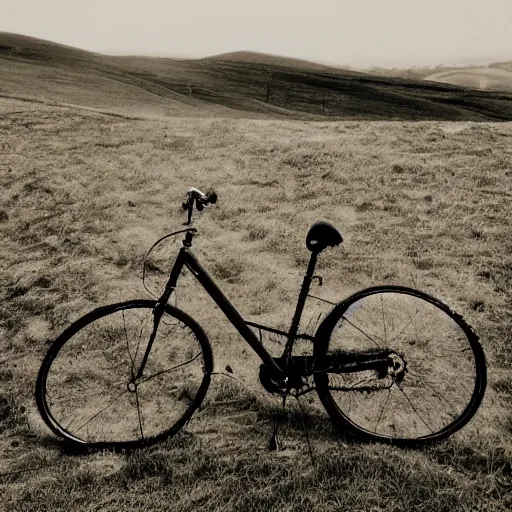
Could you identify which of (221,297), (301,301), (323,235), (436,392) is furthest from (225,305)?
(436,392)

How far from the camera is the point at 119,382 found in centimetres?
393

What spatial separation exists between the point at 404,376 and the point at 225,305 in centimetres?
156

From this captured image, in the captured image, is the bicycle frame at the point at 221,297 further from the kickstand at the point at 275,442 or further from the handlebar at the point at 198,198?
the kickstand at the point at 275,442

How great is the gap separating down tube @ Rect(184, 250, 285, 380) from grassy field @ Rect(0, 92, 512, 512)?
1.83 ft

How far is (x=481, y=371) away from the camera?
293cm

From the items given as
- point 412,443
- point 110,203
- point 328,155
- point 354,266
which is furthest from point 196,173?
point 412,443

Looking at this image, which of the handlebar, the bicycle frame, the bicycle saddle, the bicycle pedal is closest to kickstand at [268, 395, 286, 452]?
the bicycle pedal

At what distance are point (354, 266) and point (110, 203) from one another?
3.81 metres

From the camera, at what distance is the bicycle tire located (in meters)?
3.11

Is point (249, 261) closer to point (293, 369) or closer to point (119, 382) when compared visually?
point (119, 382)

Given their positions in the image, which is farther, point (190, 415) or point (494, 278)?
point (494, 278)

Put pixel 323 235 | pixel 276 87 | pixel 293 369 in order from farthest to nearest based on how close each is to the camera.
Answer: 1. pixel 276 87
2. pixel 293 369
3. pixel 323 235

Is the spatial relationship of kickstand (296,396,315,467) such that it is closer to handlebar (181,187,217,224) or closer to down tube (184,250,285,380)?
down tube (184,250,285,380)

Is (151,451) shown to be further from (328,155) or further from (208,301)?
(328,155)
